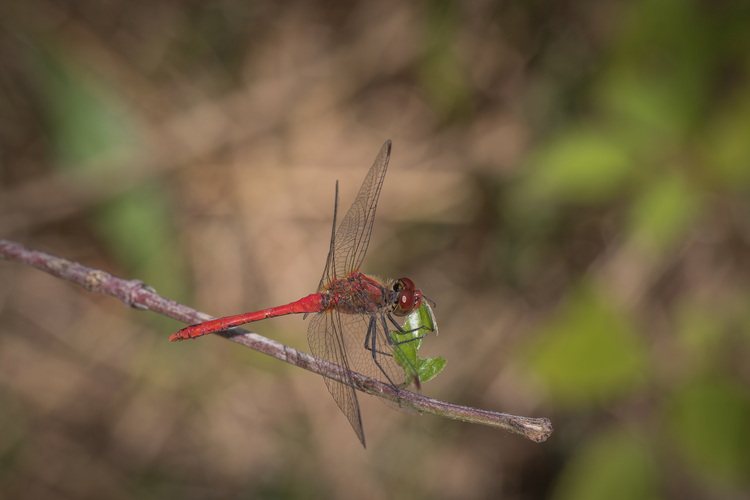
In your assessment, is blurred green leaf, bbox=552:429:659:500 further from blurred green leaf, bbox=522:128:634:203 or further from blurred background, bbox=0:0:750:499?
blurred green leaf, bbox=522:128:634:203

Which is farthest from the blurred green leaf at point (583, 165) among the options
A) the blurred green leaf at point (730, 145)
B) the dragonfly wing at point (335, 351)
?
the dragonfly wing at point (335, 351)

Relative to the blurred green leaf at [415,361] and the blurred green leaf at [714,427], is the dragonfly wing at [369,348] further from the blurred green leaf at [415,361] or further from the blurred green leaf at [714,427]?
the blurred green leaf at [714,427]

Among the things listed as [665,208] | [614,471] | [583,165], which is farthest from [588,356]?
[583,165]

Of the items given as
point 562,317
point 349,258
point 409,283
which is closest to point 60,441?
point 349,258

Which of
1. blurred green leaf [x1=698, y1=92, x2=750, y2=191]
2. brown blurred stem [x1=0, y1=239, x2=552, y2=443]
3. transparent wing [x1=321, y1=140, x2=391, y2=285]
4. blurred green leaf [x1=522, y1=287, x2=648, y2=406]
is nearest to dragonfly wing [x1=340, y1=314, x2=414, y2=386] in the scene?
transparent wing [x1=321, y1=140, x2=391, y2=285]

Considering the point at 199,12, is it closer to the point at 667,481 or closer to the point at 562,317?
the point at 562,317

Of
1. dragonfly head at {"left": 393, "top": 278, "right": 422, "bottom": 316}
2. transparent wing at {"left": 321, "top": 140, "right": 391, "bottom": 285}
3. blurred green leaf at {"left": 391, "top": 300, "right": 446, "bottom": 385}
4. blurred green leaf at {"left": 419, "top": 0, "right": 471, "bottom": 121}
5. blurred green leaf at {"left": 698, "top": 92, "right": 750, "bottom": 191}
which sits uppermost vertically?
blurred green leaf at {"left": 419, "top": 0, "right": 471, "bottom": 121}

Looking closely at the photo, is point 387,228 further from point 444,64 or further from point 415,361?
point 415,361
